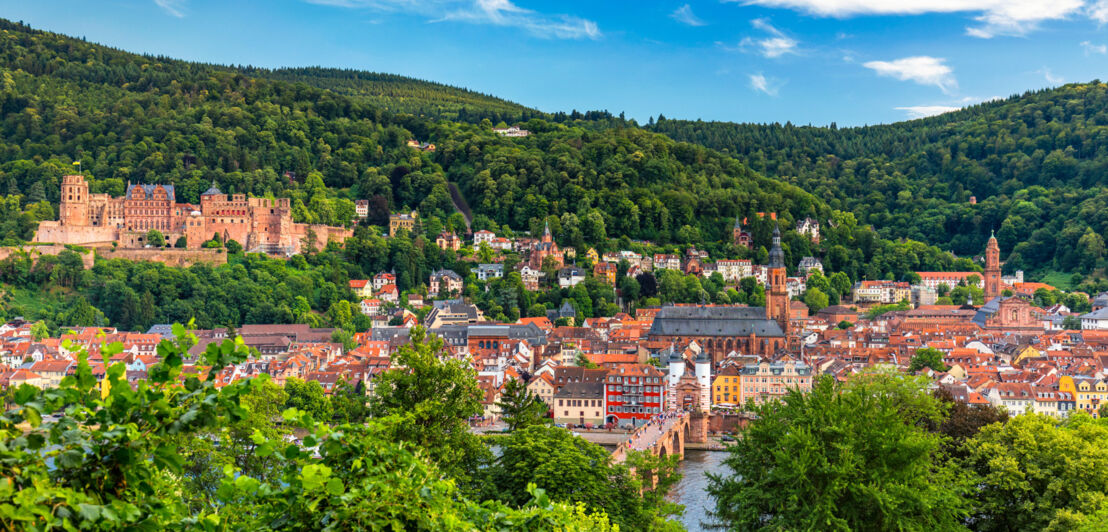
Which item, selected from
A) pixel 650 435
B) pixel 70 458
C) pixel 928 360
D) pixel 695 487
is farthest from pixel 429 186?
pixel 70 458

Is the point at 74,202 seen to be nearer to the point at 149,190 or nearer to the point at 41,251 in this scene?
the point at 149,190

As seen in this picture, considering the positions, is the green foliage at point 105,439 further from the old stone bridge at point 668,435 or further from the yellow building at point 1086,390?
the yellow building at point 1086,390

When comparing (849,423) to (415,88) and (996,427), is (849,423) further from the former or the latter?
(415,88)

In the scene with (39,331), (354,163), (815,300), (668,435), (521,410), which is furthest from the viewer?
(354,163)

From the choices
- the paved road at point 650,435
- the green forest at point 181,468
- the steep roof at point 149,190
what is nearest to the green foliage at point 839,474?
the green forest at point 181,468

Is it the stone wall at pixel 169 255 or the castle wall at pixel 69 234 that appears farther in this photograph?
the castle wall at pixel 69 234
